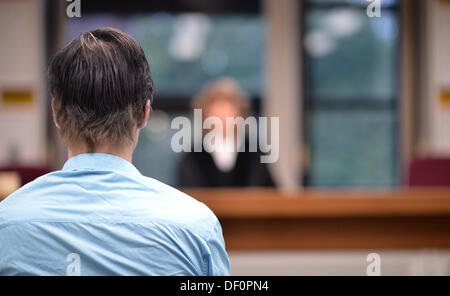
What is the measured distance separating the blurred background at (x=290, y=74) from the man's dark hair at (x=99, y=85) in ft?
11.6

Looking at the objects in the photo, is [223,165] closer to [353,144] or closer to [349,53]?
[353,144]

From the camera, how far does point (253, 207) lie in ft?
7.99

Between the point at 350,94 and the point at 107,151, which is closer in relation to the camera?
the point at 107,151

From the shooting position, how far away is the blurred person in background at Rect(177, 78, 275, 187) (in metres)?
2.88

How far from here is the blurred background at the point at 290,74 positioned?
4.42 metres

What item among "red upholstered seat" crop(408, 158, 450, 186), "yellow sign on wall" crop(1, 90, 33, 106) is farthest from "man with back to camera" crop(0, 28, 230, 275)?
"yellow sign on wall" crop(1, 90, 33, 106)

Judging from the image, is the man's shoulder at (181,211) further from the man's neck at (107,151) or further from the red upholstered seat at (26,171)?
the red upholstered seat at (26,171)

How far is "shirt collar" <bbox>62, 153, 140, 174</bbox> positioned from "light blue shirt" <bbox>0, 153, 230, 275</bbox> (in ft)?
0.05

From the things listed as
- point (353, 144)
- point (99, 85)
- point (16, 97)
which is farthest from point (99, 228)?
point (353, 144)

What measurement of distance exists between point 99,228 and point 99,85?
0.65ft

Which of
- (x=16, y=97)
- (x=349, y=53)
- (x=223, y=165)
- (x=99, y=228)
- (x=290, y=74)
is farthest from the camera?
(x=349, y=53)

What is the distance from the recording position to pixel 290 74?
15.3 feet

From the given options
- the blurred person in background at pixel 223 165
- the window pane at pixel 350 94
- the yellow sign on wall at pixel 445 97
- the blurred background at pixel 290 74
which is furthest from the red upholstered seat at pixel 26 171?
the yellow sign on wall at pixel 445 97
